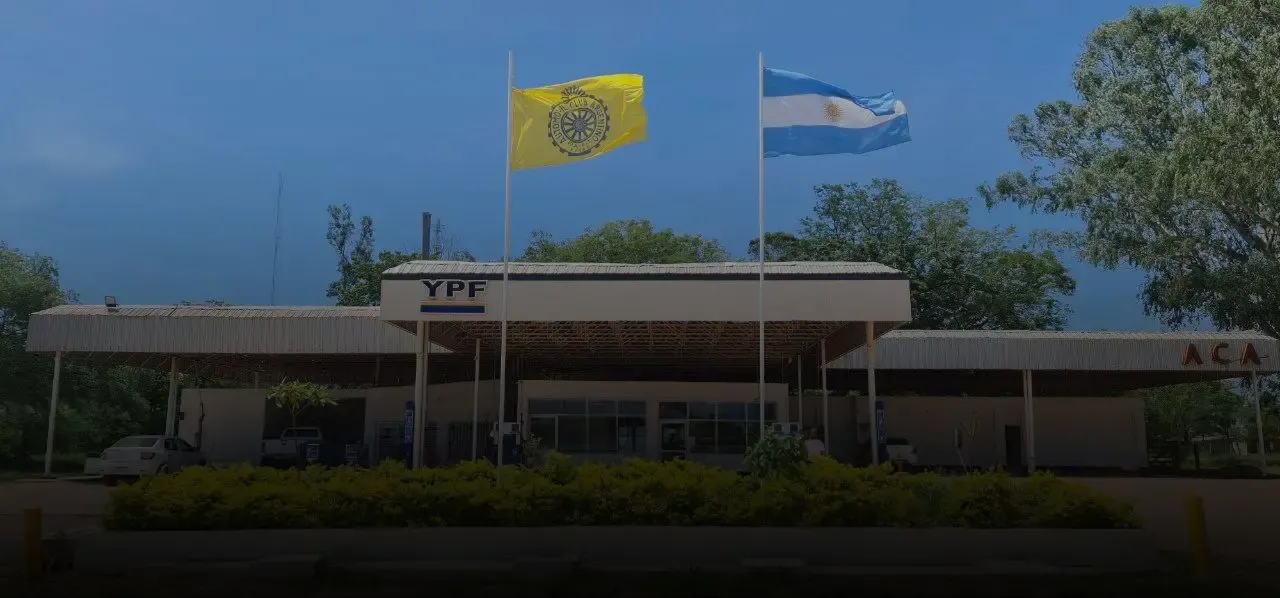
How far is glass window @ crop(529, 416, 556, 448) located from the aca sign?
1944 centimetres

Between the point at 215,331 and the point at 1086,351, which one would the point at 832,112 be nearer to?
the point at 1086,351

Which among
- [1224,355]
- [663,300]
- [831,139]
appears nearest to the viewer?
[831,139]

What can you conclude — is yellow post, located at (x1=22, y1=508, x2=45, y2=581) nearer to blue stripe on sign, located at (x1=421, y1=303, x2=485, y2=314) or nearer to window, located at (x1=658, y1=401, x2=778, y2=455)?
blue stripe on sign, located at (x1=421, y1=303, x2=485, y2=314)

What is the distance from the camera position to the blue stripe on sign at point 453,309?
21922 mm

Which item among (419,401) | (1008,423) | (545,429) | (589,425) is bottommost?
(545,429)

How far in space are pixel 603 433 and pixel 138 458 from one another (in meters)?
12.4

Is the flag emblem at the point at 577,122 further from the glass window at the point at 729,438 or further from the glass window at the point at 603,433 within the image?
the glass window at the point at 729,438

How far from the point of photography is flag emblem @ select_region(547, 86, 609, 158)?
16.1 metres

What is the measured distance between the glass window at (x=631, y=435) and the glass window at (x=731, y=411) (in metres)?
2.39

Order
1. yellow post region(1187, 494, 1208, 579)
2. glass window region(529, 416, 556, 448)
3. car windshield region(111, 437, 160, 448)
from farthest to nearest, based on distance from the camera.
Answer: glass window region(529, 416, 556, 448) → car windshield region(111, 437, 160, 448) → yellow post region(1187, 494, 1208, 579)

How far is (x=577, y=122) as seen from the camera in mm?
16219

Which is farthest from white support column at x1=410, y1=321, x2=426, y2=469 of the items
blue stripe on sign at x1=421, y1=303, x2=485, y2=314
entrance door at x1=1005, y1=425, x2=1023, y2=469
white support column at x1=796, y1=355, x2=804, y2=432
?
Result: entrance door at x1=1005, y1=425, x2=1023, y2=469

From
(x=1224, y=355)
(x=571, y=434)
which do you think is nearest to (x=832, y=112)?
(x=571, y=434)

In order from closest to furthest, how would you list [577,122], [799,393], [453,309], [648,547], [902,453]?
1. [648,547]
2. [577,122]
3. [453,309]
4. [902,453]
5. [799,393]
